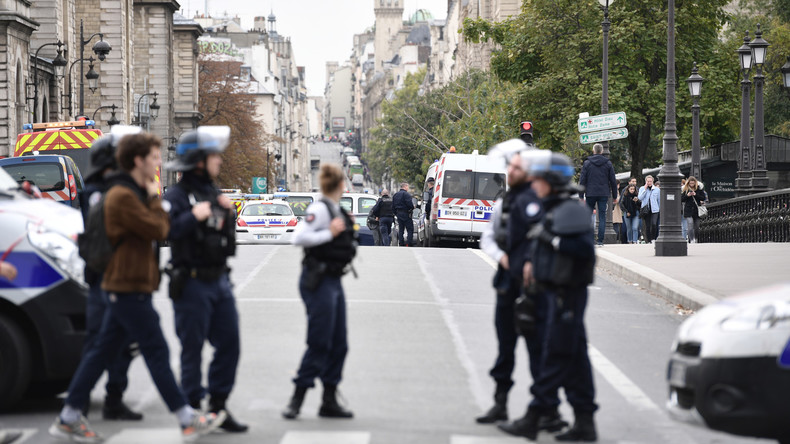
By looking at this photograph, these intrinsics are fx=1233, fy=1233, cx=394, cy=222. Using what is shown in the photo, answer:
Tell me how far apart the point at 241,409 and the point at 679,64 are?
38.8 meters

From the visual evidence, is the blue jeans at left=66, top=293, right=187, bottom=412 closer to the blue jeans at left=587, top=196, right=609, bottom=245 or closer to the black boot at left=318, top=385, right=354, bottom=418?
the black boot at left=318, top=385, right=354, bottom=418

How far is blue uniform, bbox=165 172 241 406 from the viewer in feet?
24.1

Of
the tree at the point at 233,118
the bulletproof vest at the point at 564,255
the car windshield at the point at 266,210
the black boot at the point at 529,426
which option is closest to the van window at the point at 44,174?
the car windshield at the point at 266,210

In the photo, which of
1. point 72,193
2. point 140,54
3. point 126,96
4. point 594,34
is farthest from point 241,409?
point 140,54

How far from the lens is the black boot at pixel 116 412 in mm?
8086

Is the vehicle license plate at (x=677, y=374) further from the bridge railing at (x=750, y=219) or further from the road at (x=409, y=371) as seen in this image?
the bridge railing at (x=750, y=219)

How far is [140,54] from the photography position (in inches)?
3467

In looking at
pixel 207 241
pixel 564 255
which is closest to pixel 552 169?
pixel 564 255

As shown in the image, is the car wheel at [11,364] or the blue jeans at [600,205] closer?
the car wheel at [11,364]

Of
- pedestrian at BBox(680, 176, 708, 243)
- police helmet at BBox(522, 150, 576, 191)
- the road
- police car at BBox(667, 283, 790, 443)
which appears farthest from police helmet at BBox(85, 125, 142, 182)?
pedestrian at BBox(680, 176, 708, 243)

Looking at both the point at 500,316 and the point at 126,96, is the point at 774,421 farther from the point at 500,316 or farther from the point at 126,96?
the point at 126,96

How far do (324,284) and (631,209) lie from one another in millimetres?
22428

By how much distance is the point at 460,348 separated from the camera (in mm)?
11211

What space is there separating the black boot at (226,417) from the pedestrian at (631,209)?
22.3 m
